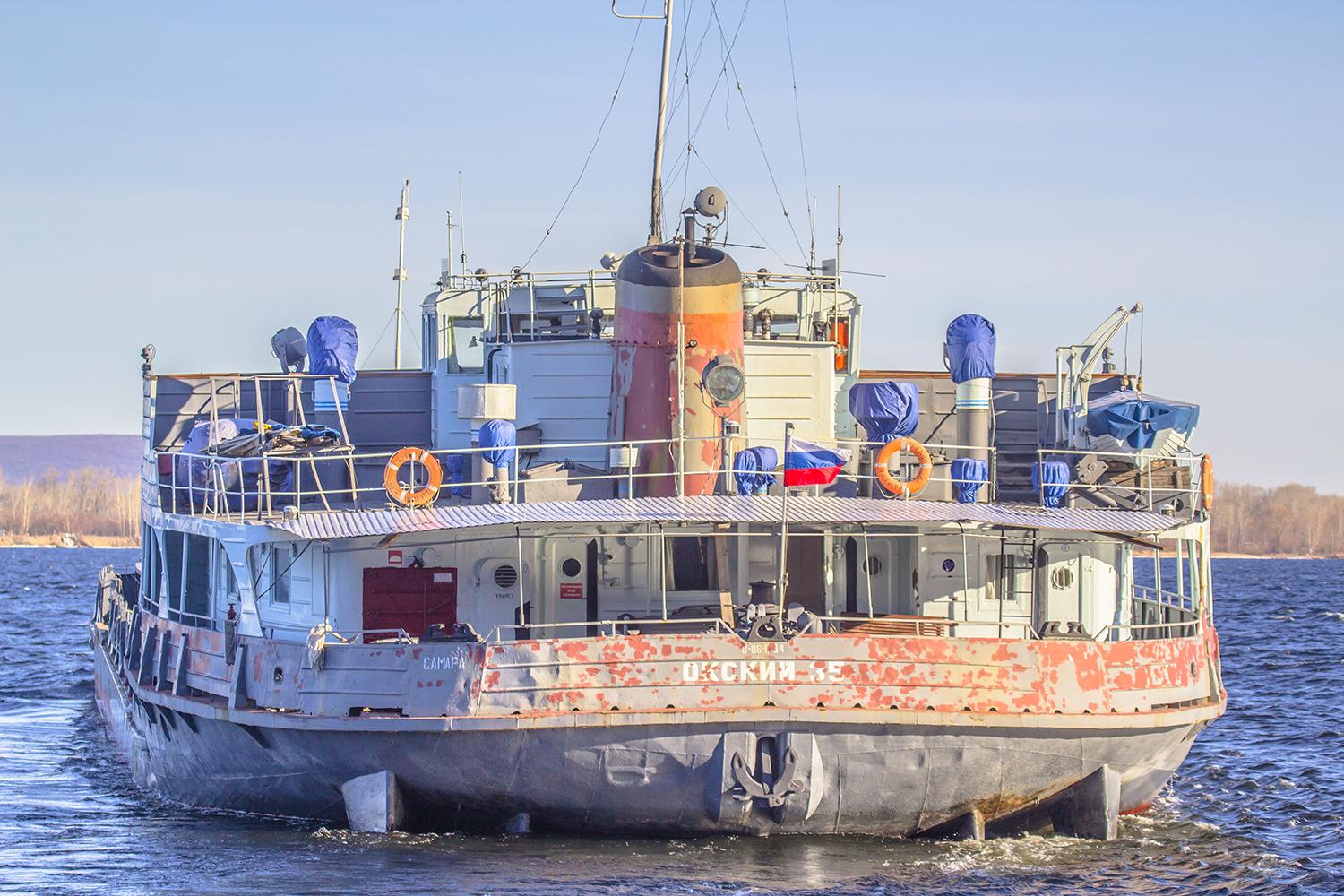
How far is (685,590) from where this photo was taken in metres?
22.2

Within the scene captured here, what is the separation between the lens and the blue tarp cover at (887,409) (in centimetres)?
2284

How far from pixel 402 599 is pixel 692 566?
3502mm

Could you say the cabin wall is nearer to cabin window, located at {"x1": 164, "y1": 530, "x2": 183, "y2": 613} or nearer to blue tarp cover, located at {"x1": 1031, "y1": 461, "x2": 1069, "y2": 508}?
blue tarp cover, located at {"x1": 1031, "y1": 461, "x2": 1069, "y2": 508}

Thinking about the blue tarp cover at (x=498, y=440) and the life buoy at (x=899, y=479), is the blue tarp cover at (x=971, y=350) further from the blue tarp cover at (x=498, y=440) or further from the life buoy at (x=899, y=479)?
the blue tarp cover at (x=498, y=440)

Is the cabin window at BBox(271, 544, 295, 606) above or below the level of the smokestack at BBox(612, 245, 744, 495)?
below

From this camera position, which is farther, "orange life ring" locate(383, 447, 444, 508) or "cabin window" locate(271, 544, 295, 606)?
"cabin window" locate(271, 544, 295, 606)

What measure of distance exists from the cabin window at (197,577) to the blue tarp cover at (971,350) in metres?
10.7

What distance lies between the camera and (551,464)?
23.7 m

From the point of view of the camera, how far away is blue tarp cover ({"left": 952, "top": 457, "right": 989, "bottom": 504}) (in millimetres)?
22422

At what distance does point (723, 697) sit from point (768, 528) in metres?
3.49

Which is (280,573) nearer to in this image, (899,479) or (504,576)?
(504,576)

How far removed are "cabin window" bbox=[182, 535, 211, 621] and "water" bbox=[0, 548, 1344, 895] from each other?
2750 mm

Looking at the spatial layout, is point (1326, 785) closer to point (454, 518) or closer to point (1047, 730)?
point (1047, 730)

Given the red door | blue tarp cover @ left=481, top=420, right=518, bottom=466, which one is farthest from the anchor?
blue tarp cover @ left=481, top=420, right=518, bottom=466
